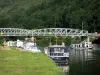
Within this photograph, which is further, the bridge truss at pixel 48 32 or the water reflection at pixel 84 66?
the bridge truss at pixel 48 32

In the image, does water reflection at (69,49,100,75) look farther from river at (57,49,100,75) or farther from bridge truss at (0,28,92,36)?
bridge truss at (0,28,92,36)

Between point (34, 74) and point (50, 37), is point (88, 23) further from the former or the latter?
point (34, 74)

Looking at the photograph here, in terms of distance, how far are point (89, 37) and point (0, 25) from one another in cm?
7326

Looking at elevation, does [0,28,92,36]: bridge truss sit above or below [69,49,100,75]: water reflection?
above

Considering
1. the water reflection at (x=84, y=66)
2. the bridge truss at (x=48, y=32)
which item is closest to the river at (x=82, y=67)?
the water reflection at (x=84, y=66)

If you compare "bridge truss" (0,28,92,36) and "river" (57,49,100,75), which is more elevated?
"bridge truss" (0,28,92,36)

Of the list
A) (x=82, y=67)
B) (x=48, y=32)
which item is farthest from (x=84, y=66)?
(x=48, y=32)

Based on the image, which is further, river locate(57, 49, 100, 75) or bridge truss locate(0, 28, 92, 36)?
bridge truss locate(0, 28, 92, 36)

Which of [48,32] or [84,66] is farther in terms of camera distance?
[48,32]

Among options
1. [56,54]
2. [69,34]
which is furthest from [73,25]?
[56,54]

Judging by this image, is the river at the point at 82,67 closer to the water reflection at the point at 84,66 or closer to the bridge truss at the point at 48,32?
the water reflection at the point at 84,66

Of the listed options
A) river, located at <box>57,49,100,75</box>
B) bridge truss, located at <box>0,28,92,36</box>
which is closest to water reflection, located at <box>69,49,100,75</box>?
river, located at <box>57,49,100,75</box>

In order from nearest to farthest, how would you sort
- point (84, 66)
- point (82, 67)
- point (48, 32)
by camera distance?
point (82, 67), point (84, 66), point (48, 32)

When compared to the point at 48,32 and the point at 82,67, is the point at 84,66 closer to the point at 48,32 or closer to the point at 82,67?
the point at 82,67
